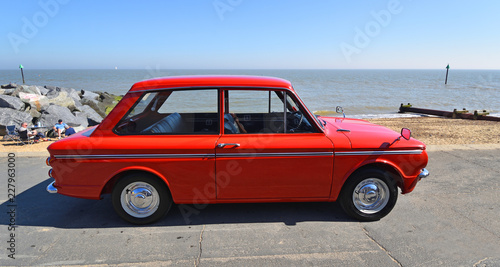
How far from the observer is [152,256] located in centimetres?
310

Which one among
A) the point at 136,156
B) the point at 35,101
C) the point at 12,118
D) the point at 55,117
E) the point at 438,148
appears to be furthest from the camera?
the point at 35,101

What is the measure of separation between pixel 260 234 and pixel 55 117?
10586 millimetres

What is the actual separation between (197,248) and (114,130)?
159 centimetres

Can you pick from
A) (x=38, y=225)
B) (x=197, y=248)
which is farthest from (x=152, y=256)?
(x=38, y=225)

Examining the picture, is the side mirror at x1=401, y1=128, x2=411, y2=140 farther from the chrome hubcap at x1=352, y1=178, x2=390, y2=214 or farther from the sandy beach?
the sandy beach

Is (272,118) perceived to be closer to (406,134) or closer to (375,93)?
(406,134)

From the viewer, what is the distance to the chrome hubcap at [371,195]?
3.75 m

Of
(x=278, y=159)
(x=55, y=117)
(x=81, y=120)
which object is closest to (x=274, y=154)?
(x=278, y=159)

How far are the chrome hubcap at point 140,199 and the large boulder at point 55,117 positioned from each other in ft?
29.5

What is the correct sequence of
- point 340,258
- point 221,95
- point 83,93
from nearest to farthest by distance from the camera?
1. point 340,258
2. point 221,95
3. point 83,93

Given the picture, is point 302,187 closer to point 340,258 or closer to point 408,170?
point 340,258

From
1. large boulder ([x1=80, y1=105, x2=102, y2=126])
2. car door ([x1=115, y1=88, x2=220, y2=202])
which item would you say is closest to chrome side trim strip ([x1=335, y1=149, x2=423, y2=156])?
car door ([x1=115, y1=88, x2=220, y2=202])

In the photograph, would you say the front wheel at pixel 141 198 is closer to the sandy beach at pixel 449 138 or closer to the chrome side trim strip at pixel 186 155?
the chrome side trim strip at pixel 186 155

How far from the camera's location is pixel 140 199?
3.65m
